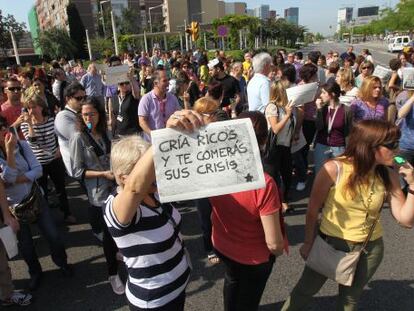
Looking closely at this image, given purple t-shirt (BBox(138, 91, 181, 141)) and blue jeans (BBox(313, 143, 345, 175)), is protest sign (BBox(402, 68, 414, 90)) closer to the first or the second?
blue jeans (BBox(313, 143, 345, 175))

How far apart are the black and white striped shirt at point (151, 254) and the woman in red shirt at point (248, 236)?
1.03ft

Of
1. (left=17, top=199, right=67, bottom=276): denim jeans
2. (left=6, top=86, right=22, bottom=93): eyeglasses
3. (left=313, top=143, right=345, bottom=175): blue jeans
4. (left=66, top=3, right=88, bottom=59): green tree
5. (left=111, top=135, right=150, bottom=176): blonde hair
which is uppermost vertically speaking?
(left=66, top=3, right=88, bottom=59): green tree

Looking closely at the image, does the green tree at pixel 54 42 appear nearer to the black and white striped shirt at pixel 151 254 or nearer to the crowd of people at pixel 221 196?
the crowd of people at pixel 221 196

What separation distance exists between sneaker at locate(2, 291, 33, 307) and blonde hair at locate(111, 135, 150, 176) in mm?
2373

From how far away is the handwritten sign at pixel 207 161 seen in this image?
149 cm

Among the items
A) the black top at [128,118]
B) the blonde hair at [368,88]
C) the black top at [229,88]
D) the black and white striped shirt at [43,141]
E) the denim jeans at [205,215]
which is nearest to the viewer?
the denim jeans at [205,215]

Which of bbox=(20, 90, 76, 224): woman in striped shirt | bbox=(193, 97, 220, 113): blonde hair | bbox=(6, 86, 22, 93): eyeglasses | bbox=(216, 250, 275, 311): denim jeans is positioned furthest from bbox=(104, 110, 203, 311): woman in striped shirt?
bbox=(6, 86, 22, 93): eyeglasses

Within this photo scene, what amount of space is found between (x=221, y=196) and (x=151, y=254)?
0.51 meters

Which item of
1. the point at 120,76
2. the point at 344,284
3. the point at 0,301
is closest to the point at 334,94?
the point at 344,284

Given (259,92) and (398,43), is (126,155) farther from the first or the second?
(398,43)

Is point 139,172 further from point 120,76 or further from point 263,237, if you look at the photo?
point 120,76

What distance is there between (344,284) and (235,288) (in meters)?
0.70

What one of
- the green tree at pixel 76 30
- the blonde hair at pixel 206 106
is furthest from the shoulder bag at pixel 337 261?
the green tree at pixel 76 30

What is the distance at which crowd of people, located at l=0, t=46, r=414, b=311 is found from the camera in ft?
6.34
